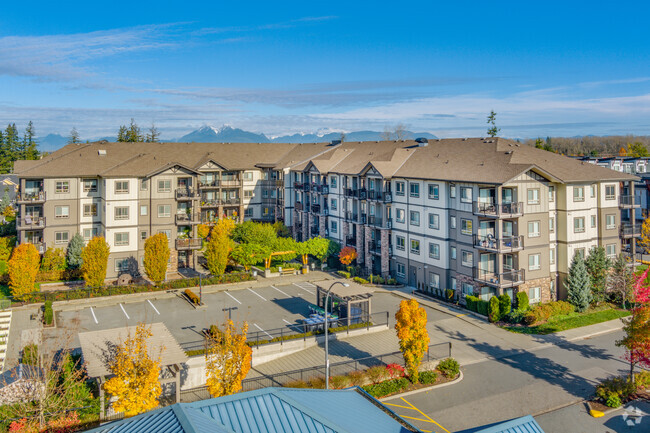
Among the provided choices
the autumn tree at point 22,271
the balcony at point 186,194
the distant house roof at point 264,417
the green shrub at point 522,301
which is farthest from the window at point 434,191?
the autumn tree at point 22,271

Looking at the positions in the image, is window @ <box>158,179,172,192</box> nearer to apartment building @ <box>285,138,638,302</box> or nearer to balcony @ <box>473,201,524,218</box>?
apartment building @ <box>285,138,638,302</box>

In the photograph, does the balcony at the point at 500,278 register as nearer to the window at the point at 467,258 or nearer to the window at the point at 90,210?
the window at the point at 467,258

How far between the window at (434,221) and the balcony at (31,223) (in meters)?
37.0

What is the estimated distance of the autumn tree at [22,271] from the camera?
135 feet

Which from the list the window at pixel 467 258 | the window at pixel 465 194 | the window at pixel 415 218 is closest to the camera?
the window at pixel 467 258

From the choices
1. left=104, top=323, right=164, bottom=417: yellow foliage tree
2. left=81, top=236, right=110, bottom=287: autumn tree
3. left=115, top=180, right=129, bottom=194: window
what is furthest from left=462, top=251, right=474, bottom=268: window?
left=115, top=180, right=129, bottom=194: window

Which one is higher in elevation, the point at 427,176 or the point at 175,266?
the point at 427,176

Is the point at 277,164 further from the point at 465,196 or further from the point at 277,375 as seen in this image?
the point at 277,375

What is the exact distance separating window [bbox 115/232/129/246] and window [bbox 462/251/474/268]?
32.3m

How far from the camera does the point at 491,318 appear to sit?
3881 cm

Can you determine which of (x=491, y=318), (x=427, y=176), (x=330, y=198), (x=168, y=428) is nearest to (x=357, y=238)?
(x=330, y=198)

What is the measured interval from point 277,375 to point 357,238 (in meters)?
28.0

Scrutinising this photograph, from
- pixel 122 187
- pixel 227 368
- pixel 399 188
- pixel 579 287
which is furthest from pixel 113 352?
pixel 579 287

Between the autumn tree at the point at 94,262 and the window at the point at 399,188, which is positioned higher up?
the window at the point at 399,188
